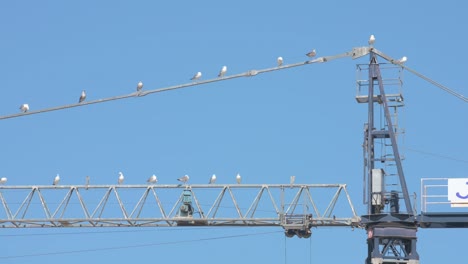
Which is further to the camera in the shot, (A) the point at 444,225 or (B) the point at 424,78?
(B) the point at 424,78

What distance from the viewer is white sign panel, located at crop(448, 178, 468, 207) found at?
141 metres

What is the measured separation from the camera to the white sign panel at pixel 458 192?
141 meters

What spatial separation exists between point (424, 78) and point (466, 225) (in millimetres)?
17459

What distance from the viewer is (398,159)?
145250mm

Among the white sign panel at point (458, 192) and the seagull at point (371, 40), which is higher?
the seagull at point (371, 40)

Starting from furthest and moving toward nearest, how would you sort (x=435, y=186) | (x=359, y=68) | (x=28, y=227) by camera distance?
(x=28, y=227), (x=359, y=68), (x=435, y=186)

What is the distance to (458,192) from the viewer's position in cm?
14125

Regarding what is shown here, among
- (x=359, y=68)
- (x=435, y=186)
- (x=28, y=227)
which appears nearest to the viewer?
(x=435, y=186)

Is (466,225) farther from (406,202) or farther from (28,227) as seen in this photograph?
(28,227)

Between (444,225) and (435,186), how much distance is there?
4146mm

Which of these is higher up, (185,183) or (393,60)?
(393,60)

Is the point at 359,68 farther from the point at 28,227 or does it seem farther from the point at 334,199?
the point at 28,227

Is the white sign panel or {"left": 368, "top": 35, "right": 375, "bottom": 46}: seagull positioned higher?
{"left": 368, "top": 35, "right": 375, "bottom": 46}: seagull

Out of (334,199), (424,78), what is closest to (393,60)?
(424,78)
